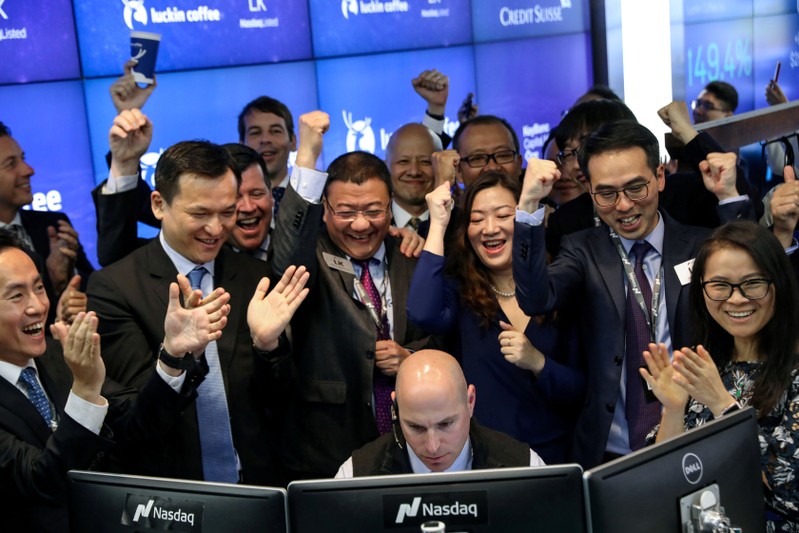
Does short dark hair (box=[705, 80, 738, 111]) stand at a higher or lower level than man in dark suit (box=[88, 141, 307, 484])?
higher

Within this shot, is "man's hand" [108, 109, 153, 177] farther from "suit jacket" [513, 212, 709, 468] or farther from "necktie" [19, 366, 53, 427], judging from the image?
"suit jacket" [513, 212, 709, 468]

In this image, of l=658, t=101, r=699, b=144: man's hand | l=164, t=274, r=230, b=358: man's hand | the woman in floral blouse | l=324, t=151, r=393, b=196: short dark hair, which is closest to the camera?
the woman in floral blouse

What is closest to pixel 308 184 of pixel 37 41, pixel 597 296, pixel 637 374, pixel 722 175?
pixel 597 296

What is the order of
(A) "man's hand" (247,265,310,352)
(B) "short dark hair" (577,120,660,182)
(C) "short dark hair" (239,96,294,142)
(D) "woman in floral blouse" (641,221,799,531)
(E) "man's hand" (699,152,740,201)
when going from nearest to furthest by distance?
(D) "woman in floral blouse" (641,221,799,531) < (A) "man's hand" (247,265,310,352) < (B) "short dark hair" (577,120,660,182) < (E) "man's hand" (699,152,740,201) < (C) "short dark hair" (239,96,294,142)

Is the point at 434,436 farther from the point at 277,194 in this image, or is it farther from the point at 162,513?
the point at 277,194

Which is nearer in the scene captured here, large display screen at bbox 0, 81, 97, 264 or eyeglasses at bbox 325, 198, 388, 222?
eyeglasses at bbox 325, 198, 388, 222

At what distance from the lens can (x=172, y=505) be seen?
80.6 inches

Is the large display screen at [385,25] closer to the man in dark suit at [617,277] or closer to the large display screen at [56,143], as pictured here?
the large display screen at [56,143]

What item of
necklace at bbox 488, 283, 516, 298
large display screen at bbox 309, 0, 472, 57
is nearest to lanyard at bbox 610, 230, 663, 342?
necklace at bbox 488, 283, 516, 298

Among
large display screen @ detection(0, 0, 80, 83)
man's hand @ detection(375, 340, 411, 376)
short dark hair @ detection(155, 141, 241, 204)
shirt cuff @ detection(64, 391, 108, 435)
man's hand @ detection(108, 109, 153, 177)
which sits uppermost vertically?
large display screen @ detection(0, 0, 80, 83)

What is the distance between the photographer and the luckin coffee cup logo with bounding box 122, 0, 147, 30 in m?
5.26

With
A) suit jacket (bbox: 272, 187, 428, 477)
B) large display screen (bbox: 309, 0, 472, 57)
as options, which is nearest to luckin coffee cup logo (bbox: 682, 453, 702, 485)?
suit jacket (bbox: 272, 187, 428, 477)

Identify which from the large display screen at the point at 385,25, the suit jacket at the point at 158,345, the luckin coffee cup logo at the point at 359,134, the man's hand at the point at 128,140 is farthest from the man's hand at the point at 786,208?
the large display screen at the point at 385,25

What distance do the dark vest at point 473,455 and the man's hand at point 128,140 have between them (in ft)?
4.47
